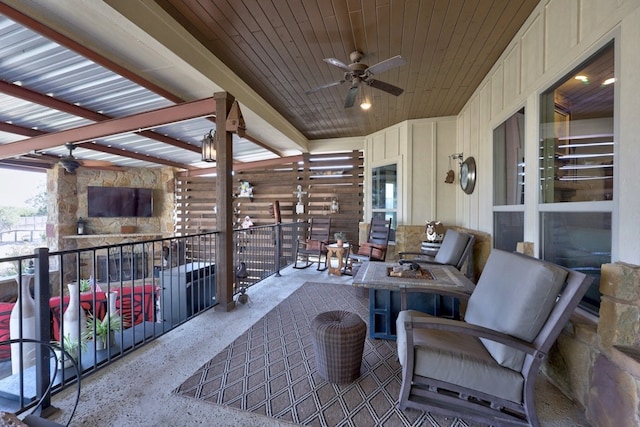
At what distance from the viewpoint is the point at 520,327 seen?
1.48m

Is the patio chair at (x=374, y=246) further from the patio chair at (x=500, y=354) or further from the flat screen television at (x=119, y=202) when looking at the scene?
the flat screen television at (x=119, y=202)

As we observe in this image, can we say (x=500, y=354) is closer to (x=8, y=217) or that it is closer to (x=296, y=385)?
(x=296, y=385)

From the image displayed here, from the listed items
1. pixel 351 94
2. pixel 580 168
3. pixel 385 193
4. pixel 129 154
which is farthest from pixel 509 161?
pixel 129 154

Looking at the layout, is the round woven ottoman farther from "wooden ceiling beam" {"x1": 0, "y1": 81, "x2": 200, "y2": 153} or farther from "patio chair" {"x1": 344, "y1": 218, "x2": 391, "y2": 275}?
"wooden ceiling beam" {"x1": 0, "y1": 81, "x2": 200, "y2": 153}

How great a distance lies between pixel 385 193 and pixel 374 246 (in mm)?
1551

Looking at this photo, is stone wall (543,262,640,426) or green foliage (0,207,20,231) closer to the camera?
stone wall (543,262,640,426)

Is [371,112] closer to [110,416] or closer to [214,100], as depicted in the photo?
[214,100]

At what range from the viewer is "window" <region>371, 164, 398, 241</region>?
223 inches

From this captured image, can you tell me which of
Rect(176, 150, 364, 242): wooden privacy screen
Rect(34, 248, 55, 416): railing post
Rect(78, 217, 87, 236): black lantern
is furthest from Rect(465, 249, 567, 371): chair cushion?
Rect(78, 217, 87, 236): black lantern

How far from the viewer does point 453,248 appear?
131 inches

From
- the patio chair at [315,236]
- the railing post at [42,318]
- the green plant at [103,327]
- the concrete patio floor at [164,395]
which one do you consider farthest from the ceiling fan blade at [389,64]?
the patio chair at [315,236]

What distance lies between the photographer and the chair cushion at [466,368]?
4.79 ft

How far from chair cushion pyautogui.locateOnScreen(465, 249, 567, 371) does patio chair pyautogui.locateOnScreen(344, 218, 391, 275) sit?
2.89 m

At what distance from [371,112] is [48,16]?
4.12 metres
